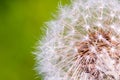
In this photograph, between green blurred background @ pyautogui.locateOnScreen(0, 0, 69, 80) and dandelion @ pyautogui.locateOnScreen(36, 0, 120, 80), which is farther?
green blurred background @ pyautogui.locateOnScreen(0, 0, 69, 80)

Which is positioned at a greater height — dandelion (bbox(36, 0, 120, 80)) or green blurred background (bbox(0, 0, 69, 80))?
green blurred background (bbox(0, 0, 69, 80))

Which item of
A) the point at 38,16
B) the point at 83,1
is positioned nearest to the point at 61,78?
the point at 83,1

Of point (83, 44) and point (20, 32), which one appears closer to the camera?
point (83, 44)

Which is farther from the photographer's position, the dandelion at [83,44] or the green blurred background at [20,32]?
the green blurred background at [20,32]

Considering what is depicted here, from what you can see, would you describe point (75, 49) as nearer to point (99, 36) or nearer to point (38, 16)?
point (99, 36)

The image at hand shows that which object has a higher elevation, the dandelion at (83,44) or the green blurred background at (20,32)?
the green blurred background at (20,32)
